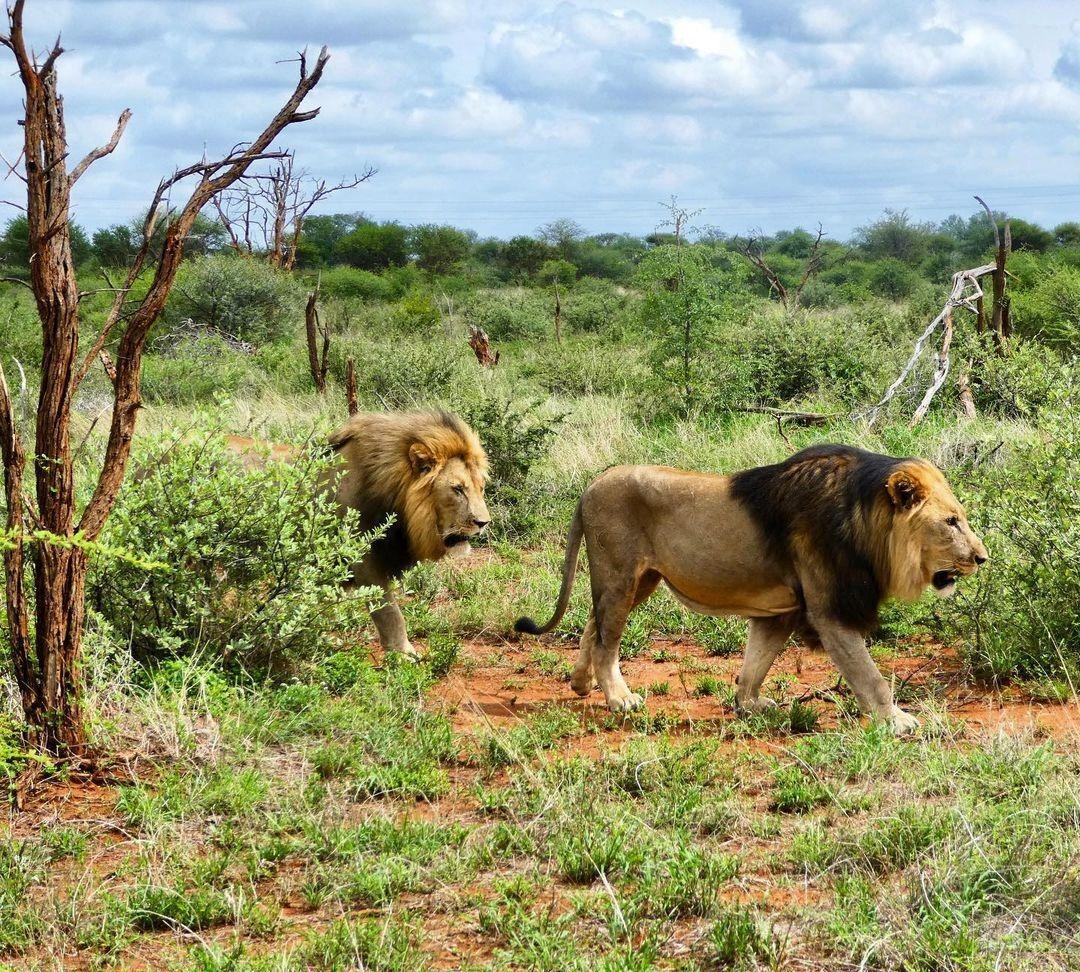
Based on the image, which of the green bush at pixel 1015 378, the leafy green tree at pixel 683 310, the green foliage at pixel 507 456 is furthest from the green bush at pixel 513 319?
the green foliage at pixel 507 456

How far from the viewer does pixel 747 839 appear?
467cm

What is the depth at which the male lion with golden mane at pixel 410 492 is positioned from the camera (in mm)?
7656

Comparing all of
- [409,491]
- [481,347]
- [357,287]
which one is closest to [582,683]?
[409,491]

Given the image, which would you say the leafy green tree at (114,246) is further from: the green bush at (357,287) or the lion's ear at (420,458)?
the lion's ear at (420,458)

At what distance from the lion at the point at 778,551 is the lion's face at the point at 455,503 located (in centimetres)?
67

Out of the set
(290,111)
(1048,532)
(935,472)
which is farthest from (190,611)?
(1048,532)

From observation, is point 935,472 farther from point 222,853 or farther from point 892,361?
point 892,361

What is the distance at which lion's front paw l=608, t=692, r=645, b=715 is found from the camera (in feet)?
22.0

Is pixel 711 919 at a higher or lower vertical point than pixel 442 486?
lower

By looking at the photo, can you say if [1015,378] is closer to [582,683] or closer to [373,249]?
[582,683]

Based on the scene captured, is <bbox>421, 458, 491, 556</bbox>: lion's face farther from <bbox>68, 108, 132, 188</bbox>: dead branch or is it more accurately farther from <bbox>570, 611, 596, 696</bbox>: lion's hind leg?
<bbox>68, 108, 132, 188</bbox>: dead branch

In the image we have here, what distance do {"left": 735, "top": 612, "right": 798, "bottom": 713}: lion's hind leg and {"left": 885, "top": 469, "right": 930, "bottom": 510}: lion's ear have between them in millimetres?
922

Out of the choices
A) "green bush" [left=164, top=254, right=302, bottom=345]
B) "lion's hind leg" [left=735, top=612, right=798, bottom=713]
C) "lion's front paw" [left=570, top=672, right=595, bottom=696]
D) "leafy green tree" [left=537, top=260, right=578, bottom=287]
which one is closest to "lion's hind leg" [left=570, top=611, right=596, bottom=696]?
"lion's front paw" [left=570, top=672, right=595, bottom=696]

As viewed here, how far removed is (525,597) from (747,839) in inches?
171
